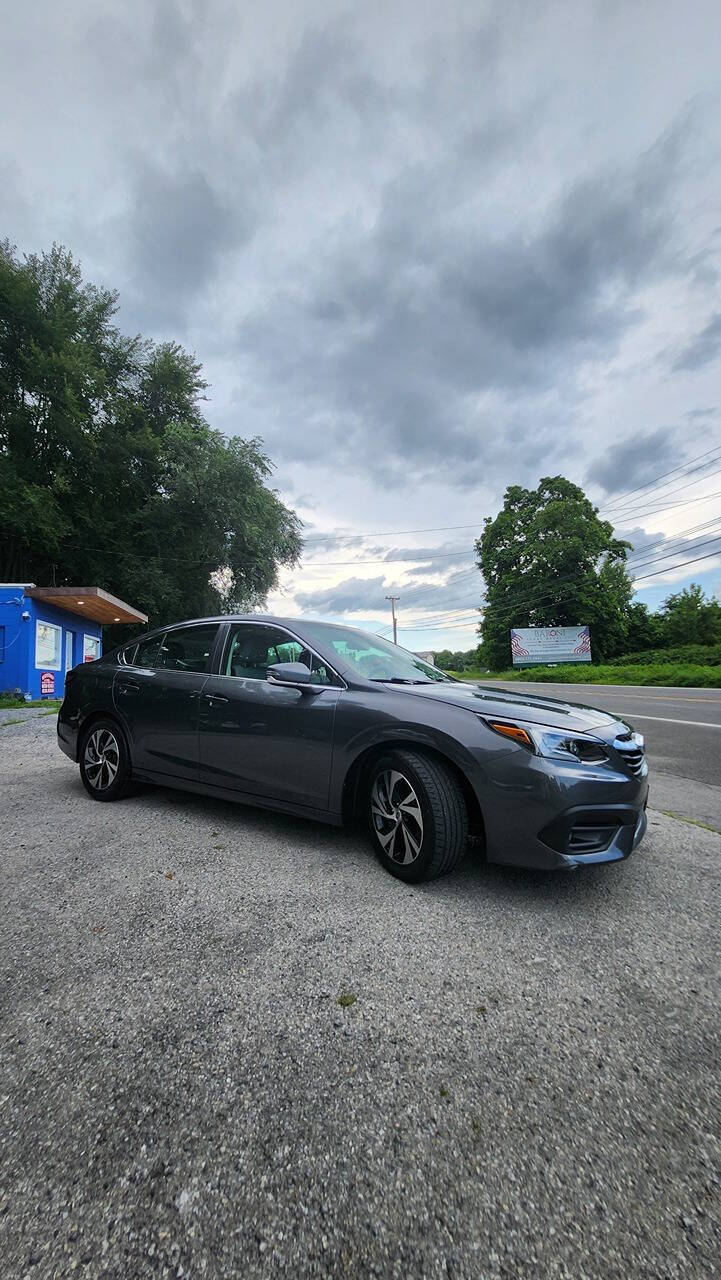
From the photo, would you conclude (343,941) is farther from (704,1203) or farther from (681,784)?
(681,784)

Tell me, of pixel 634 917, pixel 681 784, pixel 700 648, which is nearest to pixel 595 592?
pixel 700 648

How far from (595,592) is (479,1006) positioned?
4330 centimetres

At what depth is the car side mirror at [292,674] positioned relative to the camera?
112 inches

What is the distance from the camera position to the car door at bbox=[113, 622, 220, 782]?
3.34 metres

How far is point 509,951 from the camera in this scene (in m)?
1.91

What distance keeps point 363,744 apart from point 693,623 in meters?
45.8

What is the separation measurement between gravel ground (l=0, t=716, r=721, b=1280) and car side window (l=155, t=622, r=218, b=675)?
144 cm

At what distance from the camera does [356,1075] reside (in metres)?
1.34

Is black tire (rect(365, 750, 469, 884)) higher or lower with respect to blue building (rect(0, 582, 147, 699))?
lower

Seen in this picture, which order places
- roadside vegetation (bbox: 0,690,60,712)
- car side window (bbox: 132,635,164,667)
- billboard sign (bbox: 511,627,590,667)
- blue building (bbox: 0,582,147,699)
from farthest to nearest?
billboard sign (bbox: 511,627,590,667) < blue building (bbox: 0,582,147,699) < roadside vegetation (bbox: 0,690,60,712) < car side window (bbox: 132,635,164,667)

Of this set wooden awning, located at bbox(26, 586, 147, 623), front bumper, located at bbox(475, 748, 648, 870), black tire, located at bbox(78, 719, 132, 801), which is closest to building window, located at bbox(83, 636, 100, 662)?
wooden awning, located at bbox(26, 586, 147, 623)

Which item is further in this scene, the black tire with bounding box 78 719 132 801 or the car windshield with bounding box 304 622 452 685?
the black tire with bounding box 78 719 132 801

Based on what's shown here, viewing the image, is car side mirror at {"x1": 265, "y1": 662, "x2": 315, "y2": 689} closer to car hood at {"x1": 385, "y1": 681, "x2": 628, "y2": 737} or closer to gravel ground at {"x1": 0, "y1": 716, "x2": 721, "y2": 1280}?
car hood at {"x1": 385, "y1": 681, "x2": 628, "y2": 737}

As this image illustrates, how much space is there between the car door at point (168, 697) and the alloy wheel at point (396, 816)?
1.37m
